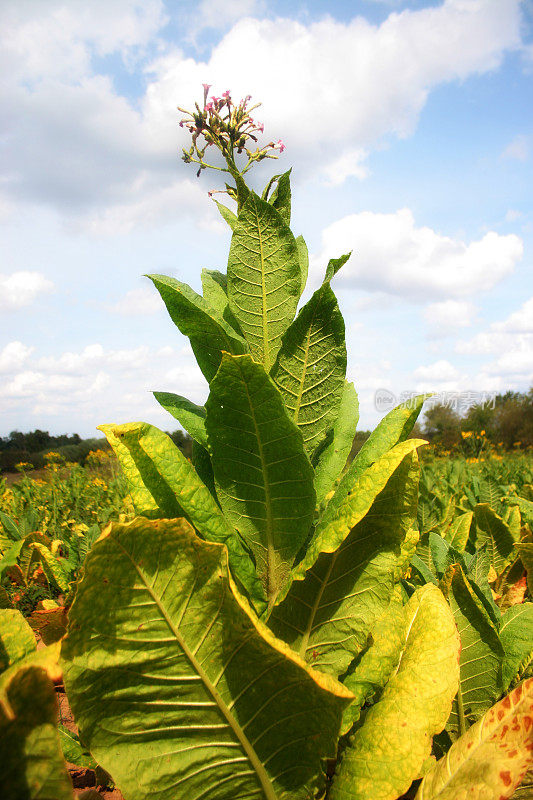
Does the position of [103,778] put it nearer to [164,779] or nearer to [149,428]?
[164,779]

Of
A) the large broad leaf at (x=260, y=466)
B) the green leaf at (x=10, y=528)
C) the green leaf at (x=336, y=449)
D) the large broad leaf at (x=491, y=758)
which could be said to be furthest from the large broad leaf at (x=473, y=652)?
the green leaf at (x=10, y=528)

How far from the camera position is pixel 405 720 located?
0.96 meters

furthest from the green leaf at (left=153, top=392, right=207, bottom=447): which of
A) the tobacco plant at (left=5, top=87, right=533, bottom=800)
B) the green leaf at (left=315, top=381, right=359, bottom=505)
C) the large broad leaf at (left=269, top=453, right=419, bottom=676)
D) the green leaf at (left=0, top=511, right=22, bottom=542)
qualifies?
the green leaf at (left=0, top=511, right=22, bottom=542)

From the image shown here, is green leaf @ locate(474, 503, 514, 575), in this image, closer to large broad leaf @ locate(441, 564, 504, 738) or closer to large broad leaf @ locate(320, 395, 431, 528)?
large broad leaf @ locate(441, 564, 504, 738)

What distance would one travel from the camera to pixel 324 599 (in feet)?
3.43

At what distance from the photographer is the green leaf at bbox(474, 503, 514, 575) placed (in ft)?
6.39

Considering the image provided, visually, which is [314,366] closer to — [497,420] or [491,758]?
[491,758]

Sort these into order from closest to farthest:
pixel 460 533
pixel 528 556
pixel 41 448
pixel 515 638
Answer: pixel 515 638 → pixel 528 556 → pixel 460 533 → pixel 41 448

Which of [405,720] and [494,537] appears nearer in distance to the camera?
[405,720]

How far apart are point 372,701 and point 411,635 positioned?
0.63 ft

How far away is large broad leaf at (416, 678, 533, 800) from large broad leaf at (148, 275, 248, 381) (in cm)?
89

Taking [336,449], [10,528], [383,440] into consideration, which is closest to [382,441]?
[383,440]

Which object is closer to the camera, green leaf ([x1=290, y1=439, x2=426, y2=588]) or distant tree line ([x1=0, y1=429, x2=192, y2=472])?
green leaf ([x1=290, y1=439, x2=426, y2=588])

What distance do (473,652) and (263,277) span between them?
3.53ft
